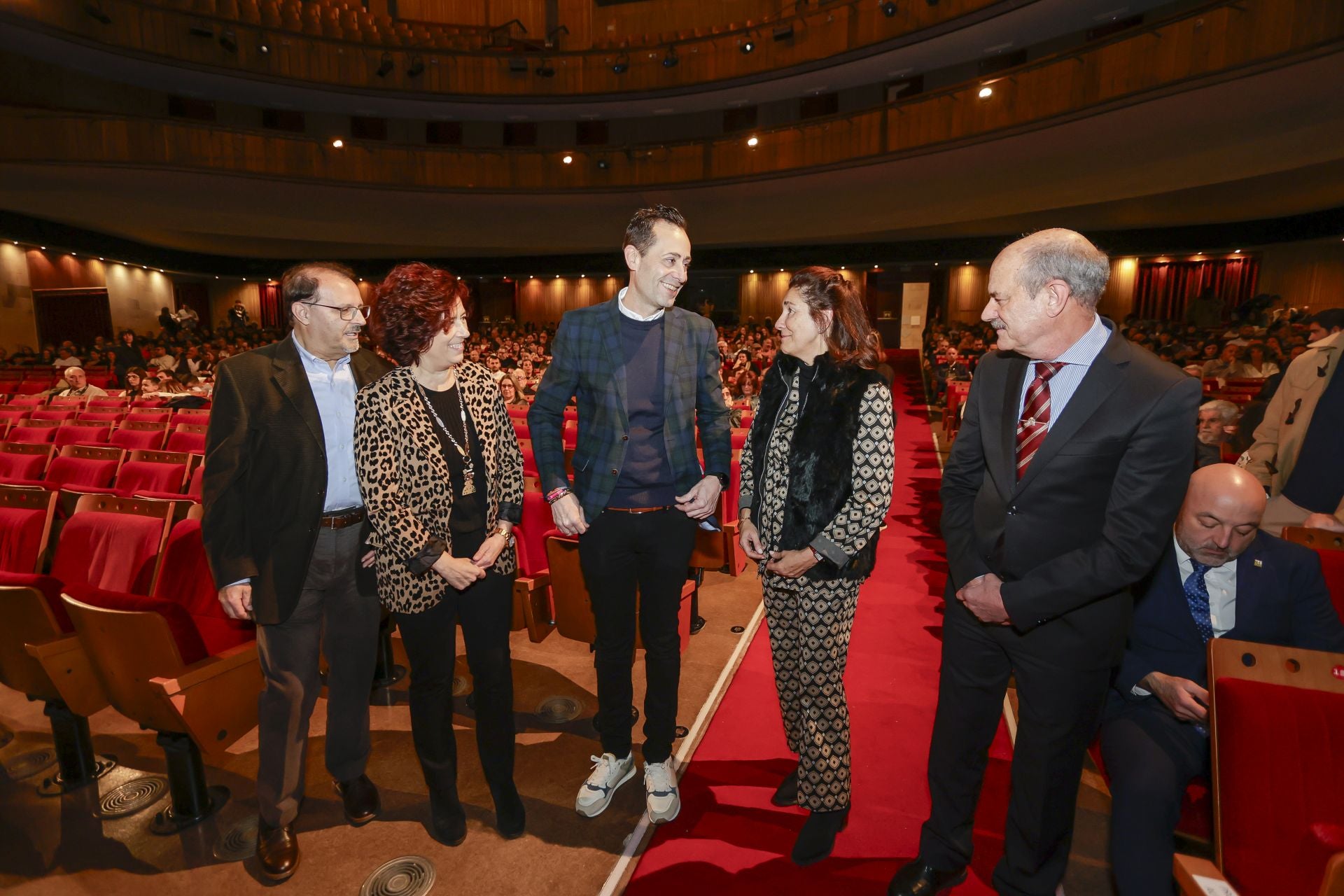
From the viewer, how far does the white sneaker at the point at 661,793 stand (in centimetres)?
211

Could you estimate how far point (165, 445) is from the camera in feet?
17.9

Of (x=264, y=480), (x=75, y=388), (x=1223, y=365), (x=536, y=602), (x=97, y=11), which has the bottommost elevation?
(x=536, y=602)

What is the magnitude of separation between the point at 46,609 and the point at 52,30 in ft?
50.5

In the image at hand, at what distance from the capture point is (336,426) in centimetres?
202

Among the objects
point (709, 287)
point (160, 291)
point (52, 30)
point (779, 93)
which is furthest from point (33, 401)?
point (709, 287)

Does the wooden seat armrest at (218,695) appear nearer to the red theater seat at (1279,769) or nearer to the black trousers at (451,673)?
the black trousers at (451,673)

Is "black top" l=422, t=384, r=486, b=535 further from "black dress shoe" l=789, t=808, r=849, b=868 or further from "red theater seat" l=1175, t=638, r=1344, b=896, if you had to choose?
"red theater seat" l=1175, t=638, r=1344, b=896

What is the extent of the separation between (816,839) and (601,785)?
680 mm

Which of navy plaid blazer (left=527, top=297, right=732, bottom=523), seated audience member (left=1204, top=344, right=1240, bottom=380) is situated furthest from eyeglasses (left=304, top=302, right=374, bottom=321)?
seated audience member (left=1204, top=344, right=1240, bottom=380)

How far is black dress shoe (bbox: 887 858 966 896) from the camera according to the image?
5.92 ft

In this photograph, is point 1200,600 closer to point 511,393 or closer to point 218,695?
point 218,695

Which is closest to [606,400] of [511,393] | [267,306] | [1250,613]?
[1250,613]

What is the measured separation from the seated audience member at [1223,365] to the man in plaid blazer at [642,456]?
870 centimetres

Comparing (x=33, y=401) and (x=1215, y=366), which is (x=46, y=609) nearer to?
(x=33, y=401)
